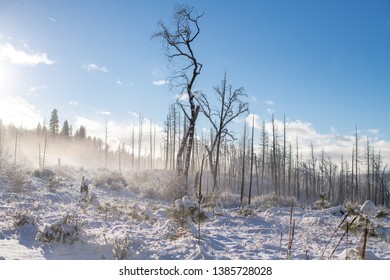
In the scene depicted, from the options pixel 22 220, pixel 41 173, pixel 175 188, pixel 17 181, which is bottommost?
pixel 22 220

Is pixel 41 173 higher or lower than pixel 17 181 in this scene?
higher

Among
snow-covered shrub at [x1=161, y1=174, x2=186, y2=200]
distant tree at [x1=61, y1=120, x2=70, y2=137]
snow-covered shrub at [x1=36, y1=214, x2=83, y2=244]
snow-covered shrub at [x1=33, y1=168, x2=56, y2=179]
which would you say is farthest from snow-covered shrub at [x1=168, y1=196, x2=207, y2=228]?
distant tree at [x1=61, y1=120, x2=70, y2=137]

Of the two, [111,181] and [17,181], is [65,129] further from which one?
[17,181]

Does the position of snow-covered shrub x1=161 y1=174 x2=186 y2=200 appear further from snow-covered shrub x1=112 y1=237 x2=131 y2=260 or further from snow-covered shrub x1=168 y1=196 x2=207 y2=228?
snow-covered shrub x1=112 y1=237 x2=131 y2=260

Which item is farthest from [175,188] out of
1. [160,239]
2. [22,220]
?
[22,220]

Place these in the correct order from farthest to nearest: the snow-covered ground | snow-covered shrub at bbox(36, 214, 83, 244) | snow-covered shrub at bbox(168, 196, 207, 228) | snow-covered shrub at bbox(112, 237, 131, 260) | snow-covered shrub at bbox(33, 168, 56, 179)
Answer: snow-covered shrub at bbox(33, 168, 56, 179) < snow-covered shrub at bbox(168, 196, 207, 228) < snow-covered shrub at bbox(36, 214, 83, 244) < the snow-covered ground < snow-covered shrub at bbox(112, 237, 131, 260)

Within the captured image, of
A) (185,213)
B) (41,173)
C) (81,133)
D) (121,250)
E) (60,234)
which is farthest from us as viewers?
(81,133)

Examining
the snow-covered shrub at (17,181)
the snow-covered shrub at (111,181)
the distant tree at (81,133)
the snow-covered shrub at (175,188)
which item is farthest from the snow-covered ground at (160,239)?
the distant tree at (81,133)

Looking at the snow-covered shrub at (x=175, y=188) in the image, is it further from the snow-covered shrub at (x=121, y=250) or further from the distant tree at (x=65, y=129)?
the distant tree at (x=65, y=129)

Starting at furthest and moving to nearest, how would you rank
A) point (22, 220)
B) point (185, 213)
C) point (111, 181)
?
point (111, 181), point (185, 213), point (22, 220)

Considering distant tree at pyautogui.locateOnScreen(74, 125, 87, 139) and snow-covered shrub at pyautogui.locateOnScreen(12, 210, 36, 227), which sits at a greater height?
distant tree at pyautogui.locateOnScreen(74, 125, 87, 139)

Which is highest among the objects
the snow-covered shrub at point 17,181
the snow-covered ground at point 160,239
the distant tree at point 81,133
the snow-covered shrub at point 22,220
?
the distant tree at point 81,133

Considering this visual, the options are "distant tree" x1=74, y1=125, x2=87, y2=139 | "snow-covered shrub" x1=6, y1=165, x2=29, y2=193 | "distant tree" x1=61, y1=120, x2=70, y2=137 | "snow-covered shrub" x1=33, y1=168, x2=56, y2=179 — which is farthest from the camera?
"distant tree" x1=74, y1=125, x2=87, y2=139
